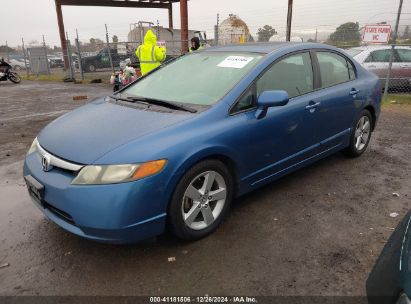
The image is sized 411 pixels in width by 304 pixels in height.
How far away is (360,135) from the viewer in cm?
484

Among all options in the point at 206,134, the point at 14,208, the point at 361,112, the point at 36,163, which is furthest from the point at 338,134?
the point at 14,208

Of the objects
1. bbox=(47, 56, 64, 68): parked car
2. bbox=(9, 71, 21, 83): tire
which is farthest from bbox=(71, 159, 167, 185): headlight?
bbox=(47, 56, 64, 68): parked car

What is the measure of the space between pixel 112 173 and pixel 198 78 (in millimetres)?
1514

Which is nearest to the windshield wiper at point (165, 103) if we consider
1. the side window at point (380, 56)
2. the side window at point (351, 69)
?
the side window at point (351, 69)

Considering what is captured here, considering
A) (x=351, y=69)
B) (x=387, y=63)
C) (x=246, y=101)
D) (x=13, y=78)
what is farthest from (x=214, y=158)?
(x=13, y=78)

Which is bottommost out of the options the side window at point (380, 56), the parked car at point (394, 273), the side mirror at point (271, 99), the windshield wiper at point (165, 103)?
the parked car at point (394, 273)

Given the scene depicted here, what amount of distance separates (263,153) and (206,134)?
73 cm

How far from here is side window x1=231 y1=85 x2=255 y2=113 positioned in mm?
3129

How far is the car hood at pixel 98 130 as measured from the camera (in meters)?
2.62

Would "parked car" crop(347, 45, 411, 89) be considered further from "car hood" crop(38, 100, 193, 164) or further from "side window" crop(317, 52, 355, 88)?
"car hood" crop(38, 100, 193, 164)

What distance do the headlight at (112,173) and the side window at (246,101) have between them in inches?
40.0

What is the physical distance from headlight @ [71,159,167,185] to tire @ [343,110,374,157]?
3129 millimetres

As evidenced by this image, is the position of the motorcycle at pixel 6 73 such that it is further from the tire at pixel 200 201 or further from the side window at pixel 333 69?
the tire at pixel 200 201

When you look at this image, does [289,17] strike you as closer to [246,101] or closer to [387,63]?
[387,63]
